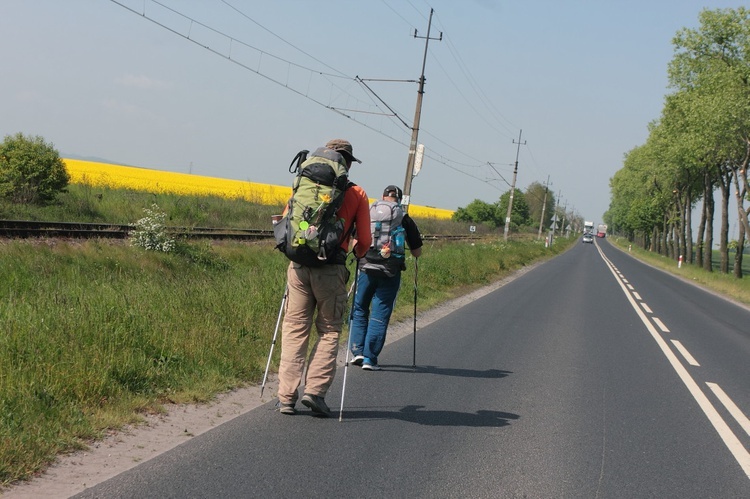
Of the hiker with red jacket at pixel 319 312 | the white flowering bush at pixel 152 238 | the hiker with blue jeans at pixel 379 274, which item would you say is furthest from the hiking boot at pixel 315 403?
the white flowering bush at pixel 152 238

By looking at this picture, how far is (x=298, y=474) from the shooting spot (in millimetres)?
4125

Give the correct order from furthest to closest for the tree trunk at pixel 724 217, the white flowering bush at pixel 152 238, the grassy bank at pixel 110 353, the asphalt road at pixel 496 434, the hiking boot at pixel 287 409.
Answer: the tree trunk at pixel 724 217, the white flowering bush at pixel 152 238, the hiking boot at pixel 287 409, the grassy bank at pixel 110 353, the asphalt road at pixel 496 434

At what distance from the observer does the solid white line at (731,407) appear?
20.9ft

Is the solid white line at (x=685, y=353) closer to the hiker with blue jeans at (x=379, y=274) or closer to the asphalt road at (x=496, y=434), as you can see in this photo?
the asphalt road at (x=496, y=434)

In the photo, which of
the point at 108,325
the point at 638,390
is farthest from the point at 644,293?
the point at 108,325

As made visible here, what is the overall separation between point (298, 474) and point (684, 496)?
7.45 feet

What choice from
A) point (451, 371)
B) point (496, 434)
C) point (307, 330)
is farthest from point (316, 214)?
point (451, 371)

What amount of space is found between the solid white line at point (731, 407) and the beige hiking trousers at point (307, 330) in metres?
3.56

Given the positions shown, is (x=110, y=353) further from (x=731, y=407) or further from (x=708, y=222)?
(x=708, y=222)

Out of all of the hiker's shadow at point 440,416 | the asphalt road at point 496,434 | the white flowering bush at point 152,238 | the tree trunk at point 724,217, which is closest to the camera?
the asphalt road at point 496,434

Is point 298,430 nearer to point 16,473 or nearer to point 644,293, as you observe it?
point 16,473

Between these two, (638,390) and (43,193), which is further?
(43,193)

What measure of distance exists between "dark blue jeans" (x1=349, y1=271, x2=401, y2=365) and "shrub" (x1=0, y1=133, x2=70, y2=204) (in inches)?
754

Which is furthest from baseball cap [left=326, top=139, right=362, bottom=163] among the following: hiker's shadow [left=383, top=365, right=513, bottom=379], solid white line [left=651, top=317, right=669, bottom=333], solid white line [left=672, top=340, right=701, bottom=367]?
solid white line [left=651, top=317, right=669, bottom=333]
